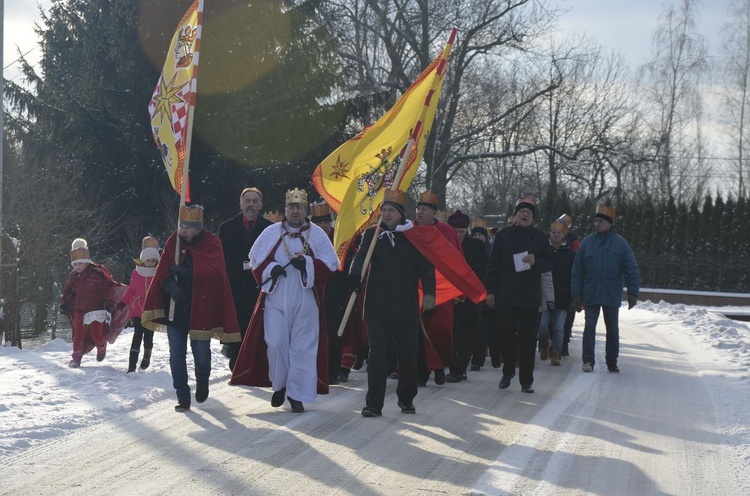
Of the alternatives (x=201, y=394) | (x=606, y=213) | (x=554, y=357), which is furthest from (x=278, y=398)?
(x=554, y=357)

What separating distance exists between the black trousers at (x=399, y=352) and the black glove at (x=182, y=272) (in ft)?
5.34

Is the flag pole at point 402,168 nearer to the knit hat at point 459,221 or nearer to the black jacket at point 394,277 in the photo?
the black jacket at point 394,277

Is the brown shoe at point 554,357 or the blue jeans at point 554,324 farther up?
the blue jeans at point 554,324

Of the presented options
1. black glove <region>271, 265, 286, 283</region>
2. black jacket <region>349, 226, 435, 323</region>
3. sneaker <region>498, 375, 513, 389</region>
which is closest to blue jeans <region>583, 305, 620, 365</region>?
sneaker <region>498, 375, 513, 389</region>

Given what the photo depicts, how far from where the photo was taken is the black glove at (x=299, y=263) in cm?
898

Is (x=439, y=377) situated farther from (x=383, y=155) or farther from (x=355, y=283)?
(x=355, y=283)

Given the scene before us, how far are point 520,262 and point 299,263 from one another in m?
2.75

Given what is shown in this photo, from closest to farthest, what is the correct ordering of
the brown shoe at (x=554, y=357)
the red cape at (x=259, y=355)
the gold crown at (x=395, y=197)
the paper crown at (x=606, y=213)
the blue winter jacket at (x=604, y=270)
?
the gold crown at (x=395, y=197), the red cape at (x=259, y=355), the blue winter jacket at (x=604, y=270), the paper crown at (x=606, y=213), the brown shoe at (x=554, y=357)

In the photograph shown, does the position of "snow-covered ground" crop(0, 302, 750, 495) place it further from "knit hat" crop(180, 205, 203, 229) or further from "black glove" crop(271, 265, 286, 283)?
"knit hat" crop(180, 205, 203, 229)

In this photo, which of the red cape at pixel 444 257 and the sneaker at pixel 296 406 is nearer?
the sneaker at pixel 296 406

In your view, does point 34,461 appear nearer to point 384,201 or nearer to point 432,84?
point 384,201

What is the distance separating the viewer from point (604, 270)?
12633 millimetres

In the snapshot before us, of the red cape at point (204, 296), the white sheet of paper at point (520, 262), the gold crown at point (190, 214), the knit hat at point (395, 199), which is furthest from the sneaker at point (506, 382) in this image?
the gold crown at point (190, 214)

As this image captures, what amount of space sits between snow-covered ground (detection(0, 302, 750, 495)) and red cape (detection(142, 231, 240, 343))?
73cm
